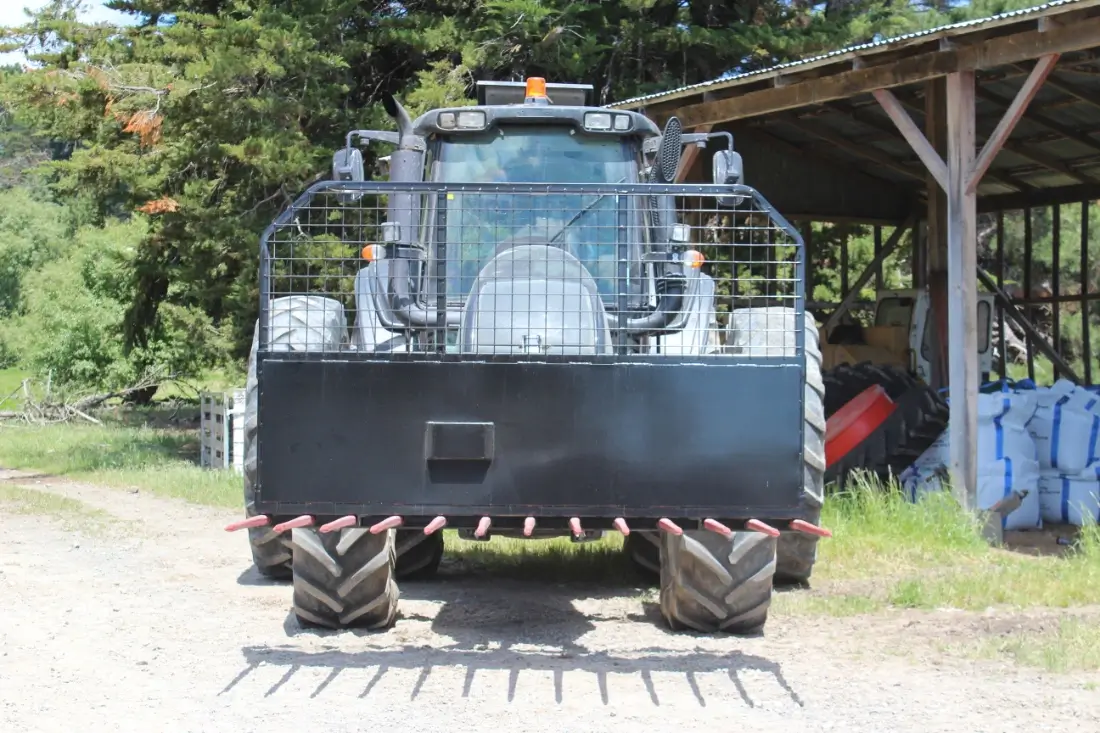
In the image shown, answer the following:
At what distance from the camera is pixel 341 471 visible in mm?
5824

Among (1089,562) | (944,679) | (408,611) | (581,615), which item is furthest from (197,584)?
(1089,562)

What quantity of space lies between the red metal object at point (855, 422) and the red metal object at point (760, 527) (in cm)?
608

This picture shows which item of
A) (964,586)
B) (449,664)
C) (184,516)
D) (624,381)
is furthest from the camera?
(184,516)

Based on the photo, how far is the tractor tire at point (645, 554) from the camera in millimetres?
8305

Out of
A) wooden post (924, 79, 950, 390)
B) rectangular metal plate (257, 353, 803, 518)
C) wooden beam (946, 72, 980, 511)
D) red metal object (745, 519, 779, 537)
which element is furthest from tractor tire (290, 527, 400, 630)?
wooden post (924, 79, 950, 390)

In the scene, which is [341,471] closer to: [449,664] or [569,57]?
[449,664]

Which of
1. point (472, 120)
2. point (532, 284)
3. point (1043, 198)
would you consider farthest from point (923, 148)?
point (1043, 198)

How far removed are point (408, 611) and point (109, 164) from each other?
34.8ft

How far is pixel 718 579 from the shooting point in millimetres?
6566

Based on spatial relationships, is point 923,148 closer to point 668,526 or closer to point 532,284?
point 532,284

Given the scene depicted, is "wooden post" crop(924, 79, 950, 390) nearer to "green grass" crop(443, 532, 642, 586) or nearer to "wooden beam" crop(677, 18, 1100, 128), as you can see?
"wooden beam" crop(677, 18, 1100, 128)

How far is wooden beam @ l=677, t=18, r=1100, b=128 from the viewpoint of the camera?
31.2ft

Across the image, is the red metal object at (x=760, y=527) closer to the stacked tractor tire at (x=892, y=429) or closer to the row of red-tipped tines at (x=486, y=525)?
the row of red-tipped tines at (x=486, y=525)

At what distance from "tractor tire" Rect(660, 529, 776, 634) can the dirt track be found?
0.43ft
